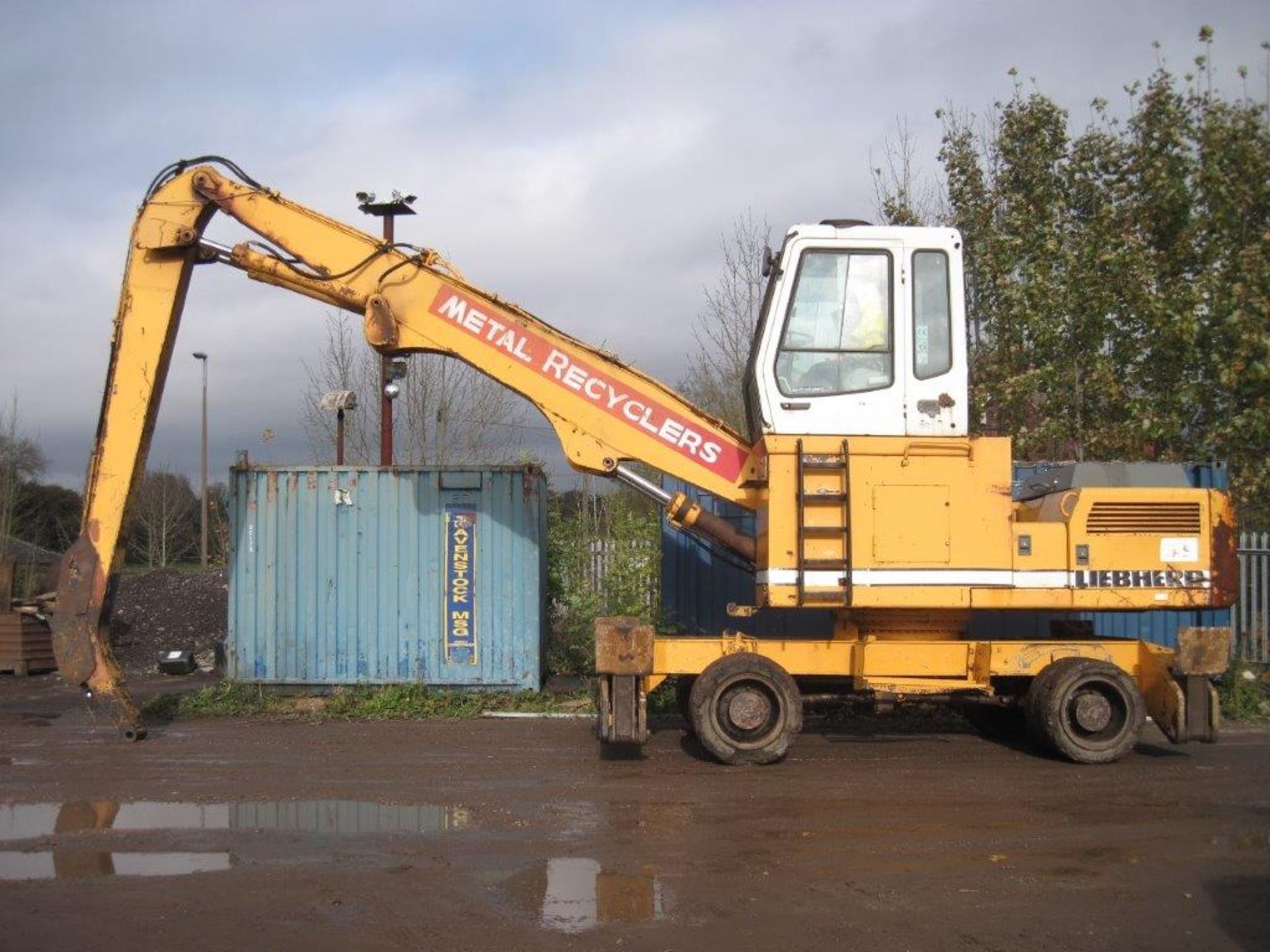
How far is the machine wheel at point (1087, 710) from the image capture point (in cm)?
948

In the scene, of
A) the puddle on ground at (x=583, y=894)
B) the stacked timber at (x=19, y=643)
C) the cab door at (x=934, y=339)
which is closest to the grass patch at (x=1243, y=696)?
the cab door at (x=934, y=339)

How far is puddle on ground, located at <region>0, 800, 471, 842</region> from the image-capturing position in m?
7.61

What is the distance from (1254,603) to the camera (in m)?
14.0

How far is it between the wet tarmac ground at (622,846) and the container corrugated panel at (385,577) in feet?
7.67

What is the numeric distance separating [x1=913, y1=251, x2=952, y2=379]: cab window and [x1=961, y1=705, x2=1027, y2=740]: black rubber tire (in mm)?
3393

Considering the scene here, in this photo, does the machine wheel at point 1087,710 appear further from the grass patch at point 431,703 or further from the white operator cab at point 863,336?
the grass patch at point 431,703

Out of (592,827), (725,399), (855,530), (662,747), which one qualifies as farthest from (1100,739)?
(725,399)

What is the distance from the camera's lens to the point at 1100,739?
9.61m

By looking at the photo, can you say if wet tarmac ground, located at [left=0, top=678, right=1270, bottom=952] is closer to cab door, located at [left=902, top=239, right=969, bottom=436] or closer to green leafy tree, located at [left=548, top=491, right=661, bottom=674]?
cab door, located at [left=902, top=239, right=969, bottom=436]

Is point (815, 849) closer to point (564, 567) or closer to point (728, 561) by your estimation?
point (728, 561)

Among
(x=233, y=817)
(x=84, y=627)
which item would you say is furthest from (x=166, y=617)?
(x=233, y=817)

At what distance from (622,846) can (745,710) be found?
96.1 inches

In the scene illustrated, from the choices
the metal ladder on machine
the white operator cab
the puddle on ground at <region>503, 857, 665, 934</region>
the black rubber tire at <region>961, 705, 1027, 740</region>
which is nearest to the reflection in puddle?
the puddle on ground at <region>503, 857, 665, 934</region>

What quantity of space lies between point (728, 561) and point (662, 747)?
7.57ft
